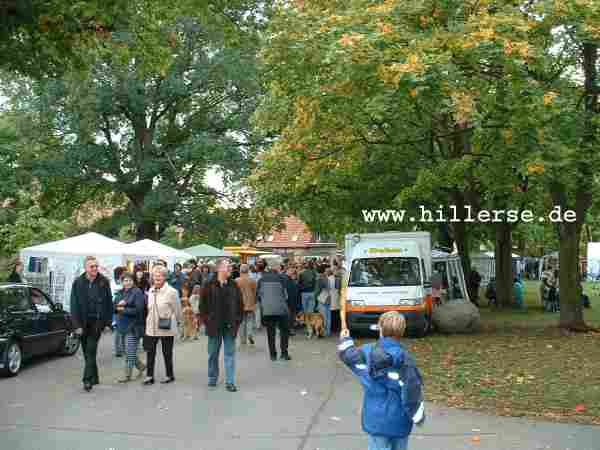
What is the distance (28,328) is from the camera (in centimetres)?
1232

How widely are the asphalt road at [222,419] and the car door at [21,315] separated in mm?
484

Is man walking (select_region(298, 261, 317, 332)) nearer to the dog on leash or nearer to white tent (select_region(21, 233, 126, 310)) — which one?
the dog on leash

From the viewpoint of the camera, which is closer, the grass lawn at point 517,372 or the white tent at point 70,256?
the grass lawn at point 517,372

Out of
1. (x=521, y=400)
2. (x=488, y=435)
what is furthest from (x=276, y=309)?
(x=488, y=435)

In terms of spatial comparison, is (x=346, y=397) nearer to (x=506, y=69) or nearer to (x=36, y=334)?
(x=36, y=334)

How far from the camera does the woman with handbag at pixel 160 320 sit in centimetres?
1092

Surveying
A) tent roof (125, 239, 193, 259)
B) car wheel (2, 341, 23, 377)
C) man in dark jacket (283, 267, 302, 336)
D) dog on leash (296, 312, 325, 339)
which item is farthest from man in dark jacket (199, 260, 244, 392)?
tent roof (125, 239, 193, 259)

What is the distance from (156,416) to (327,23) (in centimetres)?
865

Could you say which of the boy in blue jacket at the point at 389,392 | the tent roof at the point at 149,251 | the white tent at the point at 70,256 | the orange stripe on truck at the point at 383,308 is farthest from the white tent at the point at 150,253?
the boy in blue jacket at the point at 389,392

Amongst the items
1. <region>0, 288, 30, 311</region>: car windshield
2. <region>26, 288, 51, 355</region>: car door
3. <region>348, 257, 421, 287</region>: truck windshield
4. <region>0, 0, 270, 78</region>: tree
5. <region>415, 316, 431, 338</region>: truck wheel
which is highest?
<region>0, 0, 270, 78</region>: tree

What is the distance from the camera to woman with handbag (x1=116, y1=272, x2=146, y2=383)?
11.4 m

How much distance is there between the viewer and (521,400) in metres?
9.74

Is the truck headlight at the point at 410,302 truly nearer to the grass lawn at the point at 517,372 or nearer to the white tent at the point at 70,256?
the grass lawn at the point at 517,372

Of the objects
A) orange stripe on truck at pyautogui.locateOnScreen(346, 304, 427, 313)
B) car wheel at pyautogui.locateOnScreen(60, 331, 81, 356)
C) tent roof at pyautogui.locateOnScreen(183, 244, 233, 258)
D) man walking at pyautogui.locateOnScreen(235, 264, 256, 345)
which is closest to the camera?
car wheel at pyautogui.locateOnScreen(60, 331, 81, 356)
